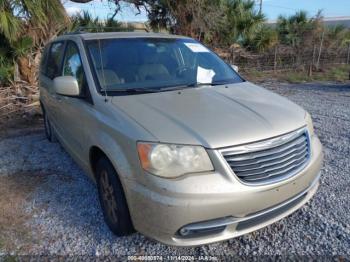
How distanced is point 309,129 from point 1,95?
739 cm

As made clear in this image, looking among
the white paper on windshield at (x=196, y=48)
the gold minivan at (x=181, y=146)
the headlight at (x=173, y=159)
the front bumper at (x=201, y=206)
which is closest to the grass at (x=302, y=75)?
the white paper on windshield at (x=196, y=48)

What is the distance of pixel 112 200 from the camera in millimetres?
2613

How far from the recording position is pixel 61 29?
27.8 ft

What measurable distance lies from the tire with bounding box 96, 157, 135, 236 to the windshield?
0.73 metres

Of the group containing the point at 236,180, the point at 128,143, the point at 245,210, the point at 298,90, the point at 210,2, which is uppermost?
the point at 210,2

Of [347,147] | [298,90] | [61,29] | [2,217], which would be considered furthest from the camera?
[298,90]

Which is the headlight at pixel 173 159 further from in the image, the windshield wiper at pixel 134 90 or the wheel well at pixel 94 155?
the windshield wiper at pixel 134 90

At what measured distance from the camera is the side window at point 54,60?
3.99 meters

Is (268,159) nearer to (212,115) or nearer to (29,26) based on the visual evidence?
(212,115)

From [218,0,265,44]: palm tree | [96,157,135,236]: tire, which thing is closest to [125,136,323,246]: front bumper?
[96,157,135,236]: tire

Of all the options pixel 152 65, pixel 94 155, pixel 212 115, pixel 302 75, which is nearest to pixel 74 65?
pixel 152 65

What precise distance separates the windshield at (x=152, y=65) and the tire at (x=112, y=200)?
732mm

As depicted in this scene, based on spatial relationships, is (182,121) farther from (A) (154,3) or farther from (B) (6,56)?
(A) (154,3)

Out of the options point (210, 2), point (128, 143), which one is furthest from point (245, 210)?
point (210, 2)
